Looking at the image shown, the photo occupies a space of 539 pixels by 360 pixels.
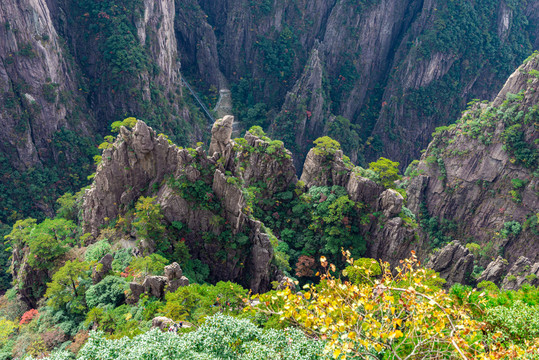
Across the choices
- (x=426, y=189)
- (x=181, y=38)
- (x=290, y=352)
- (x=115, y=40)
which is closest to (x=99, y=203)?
(x=290, y=352)

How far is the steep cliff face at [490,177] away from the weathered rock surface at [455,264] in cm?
838

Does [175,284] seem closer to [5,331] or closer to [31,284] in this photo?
[5,331]

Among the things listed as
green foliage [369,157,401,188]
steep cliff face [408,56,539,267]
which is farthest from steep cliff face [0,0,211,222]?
steep cliff face [408,56,539,267]

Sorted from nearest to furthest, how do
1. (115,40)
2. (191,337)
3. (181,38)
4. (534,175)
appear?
(191,337), (534,175), (115,40), (181,38)

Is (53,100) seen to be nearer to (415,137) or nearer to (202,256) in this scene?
(202,256)

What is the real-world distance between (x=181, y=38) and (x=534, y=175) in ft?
243

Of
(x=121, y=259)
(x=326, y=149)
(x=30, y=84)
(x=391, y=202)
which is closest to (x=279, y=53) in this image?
(x=30, y=84)

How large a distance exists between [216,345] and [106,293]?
42.8 ft

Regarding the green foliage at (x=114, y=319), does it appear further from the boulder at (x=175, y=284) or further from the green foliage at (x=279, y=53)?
the green foliage at (x=279, y=53)

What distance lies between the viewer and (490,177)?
143ft

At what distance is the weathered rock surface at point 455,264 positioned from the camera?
30422mm

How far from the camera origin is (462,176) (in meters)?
46.0

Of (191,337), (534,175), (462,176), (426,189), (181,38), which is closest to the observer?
(191,337)

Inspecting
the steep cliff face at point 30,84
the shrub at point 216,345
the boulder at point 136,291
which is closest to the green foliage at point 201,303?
the boulder at point 136,291
